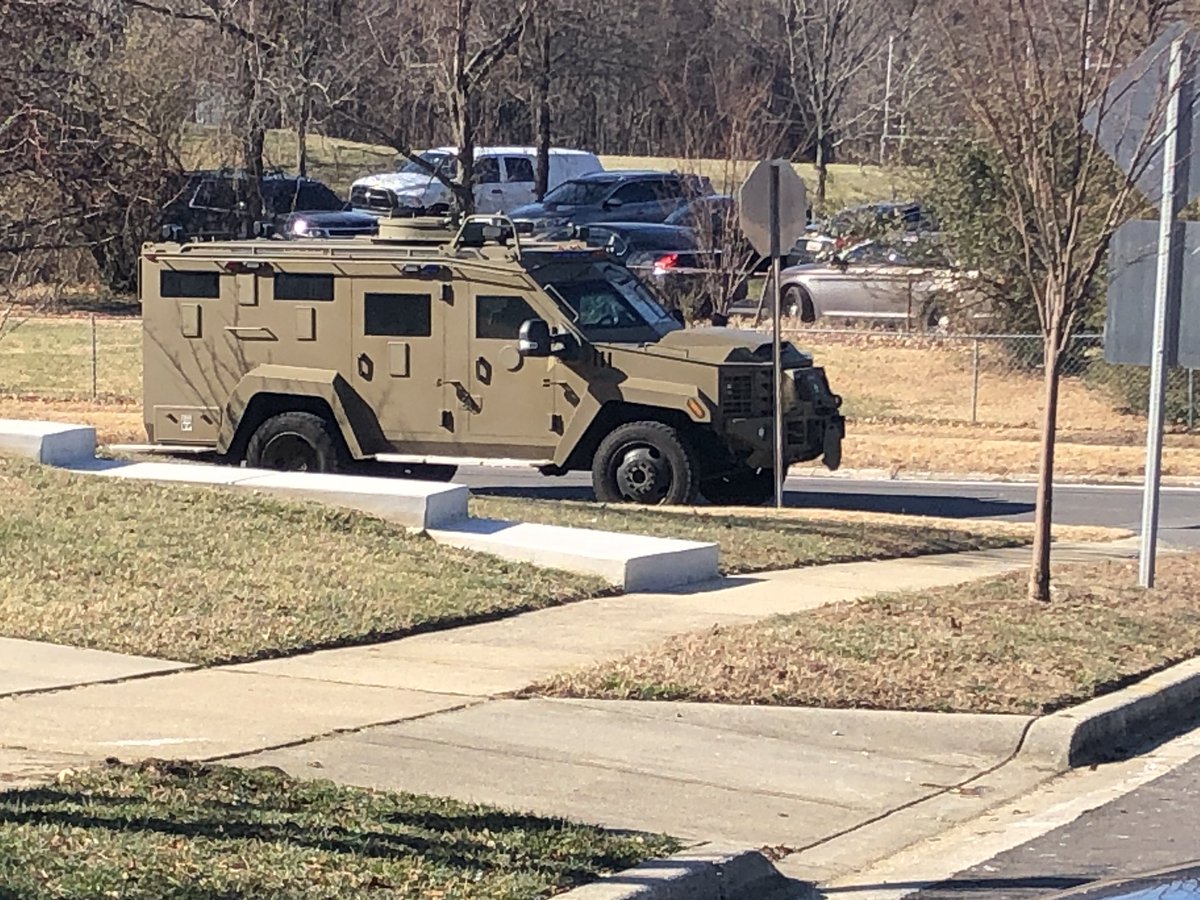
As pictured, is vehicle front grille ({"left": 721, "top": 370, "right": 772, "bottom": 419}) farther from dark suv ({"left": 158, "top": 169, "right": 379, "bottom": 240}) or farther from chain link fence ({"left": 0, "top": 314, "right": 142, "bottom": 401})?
dark suv ({"left": 158, "top": 169, "right": 379, "bottom": 240})

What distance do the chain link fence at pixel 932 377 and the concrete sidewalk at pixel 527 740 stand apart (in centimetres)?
1578

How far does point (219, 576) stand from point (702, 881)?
5541 mm

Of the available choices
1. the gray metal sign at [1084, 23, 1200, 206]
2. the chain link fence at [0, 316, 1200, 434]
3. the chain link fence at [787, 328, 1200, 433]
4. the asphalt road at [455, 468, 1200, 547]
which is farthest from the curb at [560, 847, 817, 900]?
the chain link fence at [787, 328, 1200, 433]

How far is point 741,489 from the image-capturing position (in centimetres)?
1717

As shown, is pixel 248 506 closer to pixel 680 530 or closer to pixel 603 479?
pixel 680 530

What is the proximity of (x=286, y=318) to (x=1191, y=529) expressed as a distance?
8.15 metres

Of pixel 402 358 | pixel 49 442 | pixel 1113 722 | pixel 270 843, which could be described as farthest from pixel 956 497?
pixel 270 843

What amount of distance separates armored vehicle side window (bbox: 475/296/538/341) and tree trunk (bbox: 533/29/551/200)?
2290cm

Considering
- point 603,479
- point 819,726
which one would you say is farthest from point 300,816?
point 603,479

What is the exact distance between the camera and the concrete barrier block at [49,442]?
47.5ft

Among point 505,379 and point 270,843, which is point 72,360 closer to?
point 505,379

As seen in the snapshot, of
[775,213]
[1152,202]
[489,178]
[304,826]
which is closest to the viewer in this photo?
[304,826]

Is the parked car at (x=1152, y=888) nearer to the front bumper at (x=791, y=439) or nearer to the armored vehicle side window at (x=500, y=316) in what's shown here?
the front bumper at (x=791, y=439)

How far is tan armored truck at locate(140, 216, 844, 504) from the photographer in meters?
16.1
